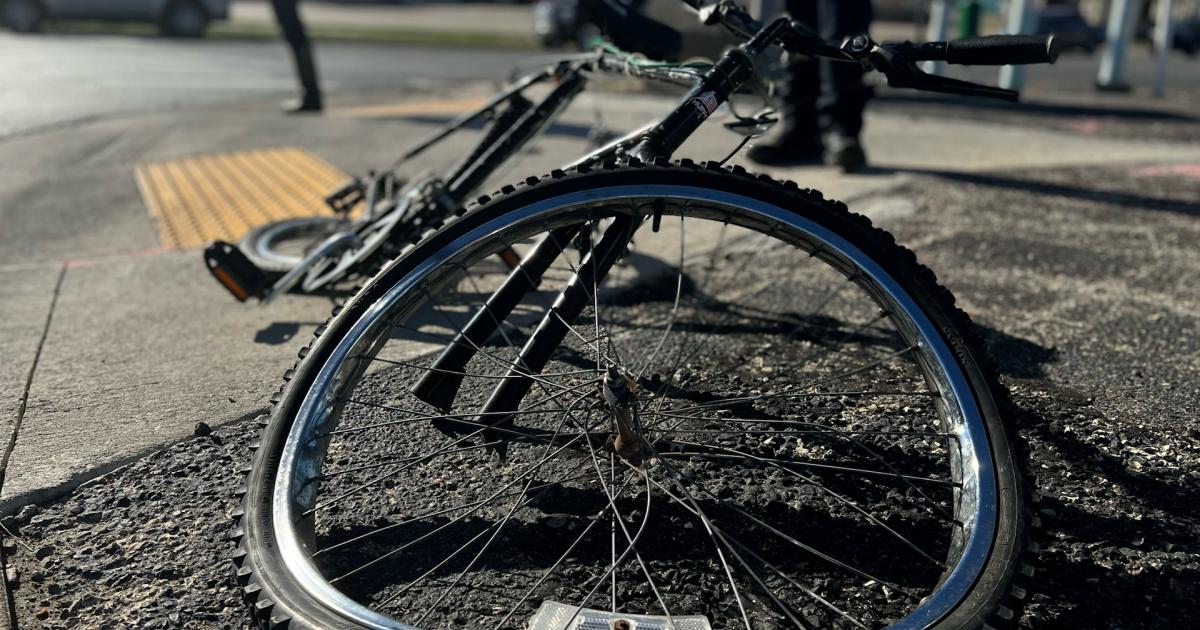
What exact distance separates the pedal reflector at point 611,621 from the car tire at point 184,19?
19446 mm

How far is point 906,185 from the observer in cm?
551

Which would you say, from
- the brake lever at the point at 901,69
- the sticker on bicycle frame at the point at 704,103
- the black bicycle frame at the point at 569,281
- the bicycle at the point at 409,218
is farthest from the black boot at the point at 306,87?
the brake lever at the point at 901,69

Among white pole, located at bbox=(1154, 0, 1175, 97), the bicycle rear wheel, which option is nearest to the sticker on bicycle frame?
the bicycle rear wheel

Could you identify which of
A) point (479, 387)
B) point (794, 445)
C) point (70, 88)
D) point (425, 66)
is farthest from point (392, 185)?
point (425, 66)

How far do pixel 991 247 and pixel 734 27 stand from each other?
92.5 inches

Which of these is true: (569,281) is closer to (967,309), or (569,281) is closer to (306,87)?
(967,309)

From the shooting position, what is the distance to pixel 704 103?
216 cm

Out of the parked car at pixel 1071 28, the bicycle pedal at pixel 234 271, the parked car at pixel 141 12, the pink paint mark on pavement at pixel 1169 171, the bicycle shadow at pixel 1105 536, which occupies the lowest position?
the bicycle shadow at pixel 1105 536

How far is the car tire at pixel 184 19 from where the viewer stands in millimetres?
18609

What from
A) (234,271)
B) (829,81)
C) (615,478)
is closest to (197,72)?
(829,81)

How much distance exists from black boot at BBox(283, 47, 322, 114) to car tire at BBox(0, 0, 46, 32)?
1243 centimetres

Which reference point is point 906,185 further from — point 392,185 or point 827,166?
point 392,185

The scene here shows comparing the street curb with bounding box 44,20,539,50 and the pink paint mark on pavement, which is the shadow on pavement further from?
the street curb with bounding box 44,20,539,50

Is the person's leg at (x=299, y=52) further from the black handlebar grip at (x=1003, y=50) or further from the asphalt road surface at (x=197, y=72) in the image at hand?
the black handlebar grip at (x=1003, y=50)
